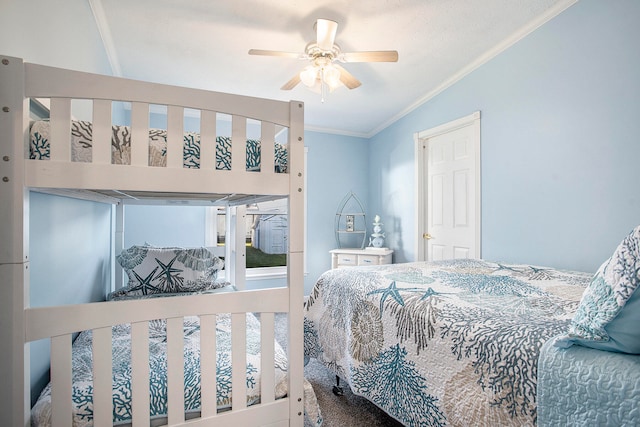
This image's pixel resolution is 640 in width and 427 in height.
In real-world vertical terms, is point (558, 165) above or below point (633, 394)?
above

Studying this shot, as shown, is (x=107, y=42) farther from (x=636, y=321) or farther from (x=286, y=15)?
(x=636, y=321)

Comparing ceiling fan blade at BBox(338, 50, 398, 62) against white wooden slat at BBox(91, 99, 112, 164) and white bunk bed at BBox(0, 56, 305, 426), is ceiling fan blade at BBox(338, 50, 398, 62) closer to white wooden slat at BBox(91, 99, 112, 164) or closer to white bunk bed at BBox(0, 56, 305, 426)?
A: white bunk bed at BBox(0, 56, 305, 426)

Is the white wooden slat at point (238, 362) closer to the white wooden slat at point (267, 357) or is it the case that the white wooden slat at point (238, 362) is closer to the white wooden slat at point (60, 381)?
the white wooden slat at point (267, 357)

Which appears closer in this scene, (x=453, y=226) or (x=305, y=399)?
(x=305, y=399)

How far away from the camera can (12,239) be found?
0.81 meters

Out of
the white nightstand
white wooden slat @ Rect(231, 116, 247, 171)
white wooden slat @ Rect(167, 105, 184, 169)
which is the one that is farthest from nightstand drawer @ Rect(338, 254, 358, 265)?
white wooden slat @ Rect(167, 105, 184, 169)

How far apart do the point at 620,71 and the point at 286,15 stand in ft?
6.60

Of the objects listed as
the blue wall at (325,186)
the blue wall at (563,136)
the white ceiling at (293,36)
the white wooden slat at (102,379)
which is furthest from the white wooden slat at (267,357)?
the blue wall at (325,186)

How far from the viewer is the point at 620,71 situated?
1.74 m

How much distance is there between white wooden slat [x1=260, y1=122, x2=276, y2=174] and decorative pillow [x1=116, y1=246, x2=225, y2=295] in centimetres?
145

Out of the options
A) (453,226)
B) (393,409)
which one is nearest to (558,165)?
(453,226)

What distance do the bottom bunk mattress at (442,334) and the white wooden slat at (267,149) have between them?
83 centimetres

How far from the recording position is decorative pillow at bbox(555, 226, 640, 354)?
0.70 m

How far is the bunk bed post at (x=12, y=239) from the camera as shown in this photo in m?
0.80
